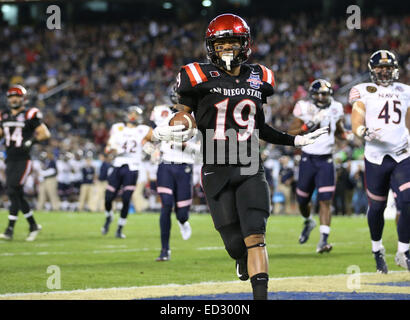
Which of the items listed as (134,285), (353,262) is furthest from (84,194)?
(134,285)

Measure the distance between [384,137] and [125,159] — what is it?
5868mm

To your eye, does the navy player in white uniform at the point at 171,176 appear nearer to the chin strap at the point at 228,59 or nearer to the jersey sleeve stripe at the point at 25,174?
the jersey sleeve stripe at the point at 25,174

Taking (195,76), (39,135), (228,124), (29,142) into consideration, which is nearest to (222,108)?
(228,124)

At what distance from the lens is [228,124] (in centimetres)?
497

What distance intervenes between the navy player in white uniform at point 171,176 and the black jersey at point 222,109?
3.83m

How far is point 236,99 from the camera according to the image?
4949 millimetres

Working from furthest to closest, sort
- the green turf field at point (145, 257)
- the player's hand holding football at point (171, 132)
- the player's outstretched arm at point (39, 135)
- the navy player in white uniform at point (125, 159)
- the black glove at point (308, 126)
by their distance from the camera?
the navy player in white uniform at point (125, 159)
the player's outstretched arm at point (39, 135)
the black glove at point (308, 126)
the green turf field at point (145, 257)
the player's hand holding football at point (171, 132)

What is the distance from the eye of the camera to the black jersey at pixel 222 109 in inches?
195

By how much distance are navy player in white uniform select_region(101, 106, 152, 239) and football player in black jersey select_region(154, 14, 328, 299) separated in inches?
276

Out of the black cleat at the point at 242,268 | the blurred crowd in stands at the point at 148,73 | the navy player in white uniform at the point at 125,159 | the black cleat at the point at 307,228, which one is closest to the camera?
the black cleat at the point at 242,268

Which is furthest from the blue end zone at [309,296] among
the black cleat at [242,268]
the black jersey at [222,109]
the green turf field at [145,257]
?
the black jersey at [222,109]

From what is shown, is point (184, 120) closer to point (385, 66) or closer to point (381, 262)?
point (385, 66)

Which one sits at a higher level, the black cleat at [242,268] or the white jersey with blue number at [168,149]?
the white jersey with blue number at [168,149]
